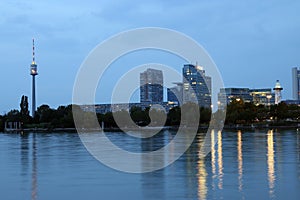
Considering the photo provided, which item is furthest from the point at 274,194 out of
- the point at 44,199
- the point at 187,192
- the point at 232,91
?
the point at 232,91

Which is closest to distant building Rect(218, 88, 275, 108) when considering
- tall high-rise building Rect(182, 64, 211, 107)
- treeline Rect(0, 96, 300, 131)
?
tall high-rise building Rect(182, 64, 211, 107)

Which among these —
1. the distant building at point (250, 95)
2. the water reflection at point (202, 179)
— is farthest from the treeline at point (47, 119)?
the distant building at point (250, 95)

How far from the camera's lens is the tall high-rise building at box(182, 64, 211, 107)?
357 feet

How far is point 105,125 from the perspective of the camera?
90.6 metres

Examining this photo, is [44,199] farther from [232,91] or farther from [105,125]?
[232,91]

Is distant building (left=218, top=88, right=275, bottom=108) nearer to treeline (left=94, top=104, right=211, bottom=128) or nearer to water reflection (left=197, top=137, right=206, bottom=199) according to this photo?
treeline (left=94, top=104, right=211, bottom=128)

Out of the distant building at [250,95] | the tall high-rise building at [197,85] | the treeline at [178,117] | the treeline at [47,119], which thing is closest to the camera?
the treeline at [178,117]

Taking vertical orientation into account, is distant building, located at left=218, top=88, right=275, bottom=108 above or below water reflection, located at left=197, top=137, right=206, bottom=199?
above

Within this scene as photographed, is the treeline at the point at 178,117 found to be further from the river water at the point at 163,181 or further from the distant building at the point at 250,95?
the distant building at the point at 250,95

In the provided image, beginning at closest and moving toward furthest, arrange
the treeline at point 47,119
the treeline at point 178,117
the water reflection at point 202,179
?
the water reflection at point 202,179 → the treeline at point 178,117 → the treeline at point 47,119

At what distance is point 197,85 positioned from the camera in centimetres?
11694

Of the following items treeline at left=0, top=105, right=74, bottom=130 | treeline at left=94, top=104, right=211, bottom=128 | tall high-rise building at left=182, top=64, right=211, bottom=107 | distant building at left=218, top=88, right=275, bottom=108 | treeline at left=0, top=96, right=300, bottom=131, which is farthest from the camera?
distant building at left=218, top=88, right=275, bottom=108

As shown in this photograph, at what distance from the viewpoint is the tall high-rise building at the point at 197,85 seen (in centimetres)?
10881

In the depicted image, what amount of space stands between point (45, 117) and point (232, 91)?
303ft
